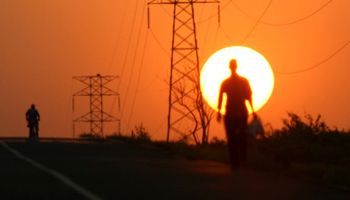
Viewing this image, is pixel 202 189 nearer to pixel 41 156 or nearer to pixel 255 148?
pixel 41 156

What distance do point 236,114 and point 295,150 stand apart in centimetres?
536

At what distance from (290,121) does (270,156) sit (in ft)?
33.5

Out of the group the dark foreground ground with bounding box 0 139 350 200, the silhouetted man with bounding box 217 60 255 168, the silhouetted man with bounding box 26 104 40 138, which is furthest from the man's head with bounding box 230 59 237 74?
the silhouetted man with bounding box 26 104 40 138

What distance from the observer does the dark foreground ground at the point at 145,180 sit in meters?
15.2

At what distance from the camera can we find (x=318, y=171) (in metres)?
19.9

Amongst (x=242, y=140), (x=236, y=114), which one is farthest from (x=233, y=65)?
(x=242, y=140)

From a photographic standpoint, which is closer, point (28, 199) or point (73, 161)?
point (28, 199)

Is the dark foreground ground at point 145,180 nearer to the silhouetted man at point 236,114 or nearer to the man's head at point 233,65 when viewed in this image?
the silhouetted man at point 236,114

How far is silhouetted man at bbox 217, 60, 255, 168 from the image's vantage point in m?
21.2

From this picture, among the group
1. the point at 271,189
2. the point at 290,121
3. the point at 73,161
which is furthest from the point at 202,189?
the point at 290,121

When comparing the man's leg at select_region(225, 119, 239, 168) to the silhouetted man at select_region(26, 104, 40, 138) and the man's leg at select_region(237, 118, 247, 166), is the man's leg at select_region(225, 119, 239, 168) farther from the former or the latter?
the silhouetted man at select_region(26, 104, 40, 138)

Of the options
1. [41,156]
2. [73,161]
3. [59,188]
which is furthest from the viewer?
[41,156]

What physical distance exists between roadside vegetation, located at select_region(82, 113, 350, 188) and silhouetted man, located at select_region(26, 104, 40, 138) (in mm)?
12807

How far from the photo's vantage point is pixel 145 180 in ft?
57.3
